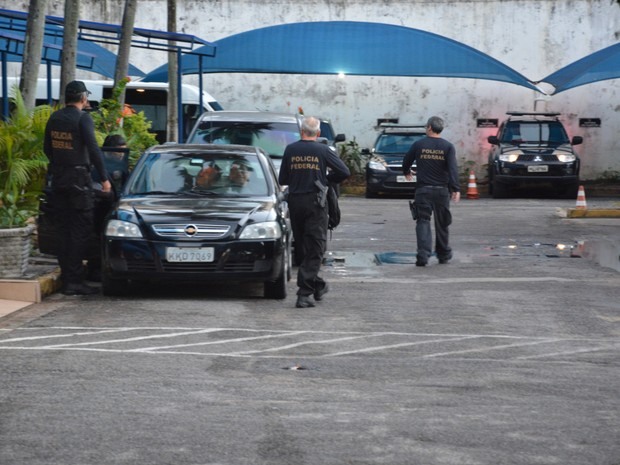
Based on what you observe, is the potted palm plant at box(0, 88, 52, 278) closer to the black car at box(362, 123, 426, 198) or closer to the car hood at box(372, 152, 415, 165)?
the black car at box(362, 123, 426, 198)

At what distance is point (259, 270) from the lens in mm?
13211

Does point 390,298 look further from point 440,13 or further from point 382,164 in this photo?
point 440,13

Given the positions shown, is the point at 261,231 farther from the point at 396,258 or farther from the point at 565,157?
the point at 565,157

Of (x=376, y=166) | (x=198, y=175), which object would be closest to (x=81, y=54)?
(x=376, y=166)

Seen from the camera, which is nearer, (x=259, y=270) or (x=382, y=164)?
(x=259, y=270)

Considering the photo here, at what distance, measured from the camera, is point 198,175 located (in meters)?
14.4

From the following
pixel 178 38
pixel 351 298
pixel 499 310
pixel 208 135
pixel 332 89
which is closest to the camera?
pixel 499 310

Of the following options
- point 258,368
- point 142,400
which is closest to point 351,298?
point 258,368

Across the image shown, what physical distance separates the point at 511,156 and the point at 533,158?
498mm

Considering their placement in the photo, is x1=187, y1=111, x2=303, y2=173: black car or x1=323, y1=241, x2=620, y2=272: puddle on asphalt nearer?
x1=323, y1=241, x2=620, y2=272: puddle on asphalt

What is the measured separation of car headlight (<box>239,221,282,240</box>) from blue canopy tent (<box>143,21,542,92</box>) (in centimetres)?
2260

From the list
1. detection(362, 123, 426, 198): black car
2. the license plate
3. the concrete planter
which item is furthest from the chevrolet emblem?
detection(362, 123, 426, 198): black car

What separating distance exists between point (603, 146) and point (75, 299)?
26.7m

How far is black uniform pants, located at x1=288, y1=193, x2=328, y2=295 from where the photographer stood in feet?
42.9
